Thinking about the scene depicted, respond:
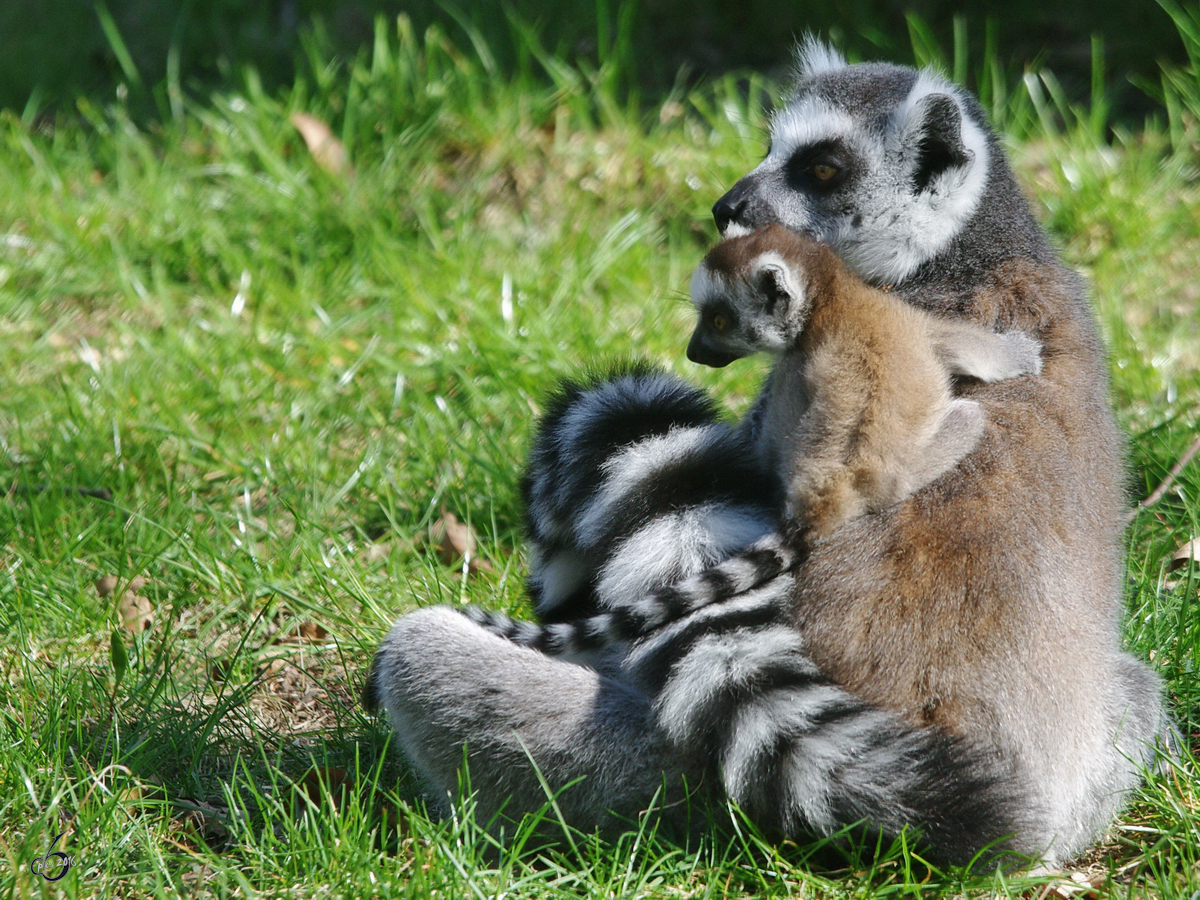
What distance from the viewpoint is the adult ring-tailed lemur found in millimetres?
2260

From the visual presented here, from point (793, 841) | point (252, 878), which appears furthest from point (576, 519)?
point (252, 878)

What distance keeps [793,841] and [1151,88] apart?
4.90 m

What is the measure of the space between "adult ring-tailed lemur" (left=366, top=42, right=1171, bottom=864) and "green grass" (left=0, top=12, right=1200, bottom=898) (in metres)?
0.17

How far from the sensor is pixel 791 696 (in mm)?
2248

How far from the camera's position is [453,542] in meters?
3.74

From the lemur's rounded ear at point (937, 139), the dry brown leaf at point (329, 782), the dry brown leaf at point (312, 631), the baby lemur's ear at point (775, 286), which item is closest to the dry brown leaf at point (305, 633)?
the dry brown leaf at point (312, 631)

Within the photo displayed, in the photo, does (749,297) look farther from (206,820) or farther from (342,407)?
(342,407)

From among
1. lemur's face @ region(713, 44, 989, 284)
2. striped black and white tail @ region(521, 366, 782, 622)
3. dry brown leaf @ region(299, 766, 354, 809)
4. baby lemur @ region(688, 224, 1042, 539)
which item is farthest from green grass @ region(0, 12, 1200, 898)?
lemur's face @ region(713, 44, 989, 284)

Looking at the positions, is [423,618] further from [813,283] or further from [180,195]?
[180,195]

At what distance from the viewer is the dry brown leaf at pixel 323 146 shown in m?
5.55

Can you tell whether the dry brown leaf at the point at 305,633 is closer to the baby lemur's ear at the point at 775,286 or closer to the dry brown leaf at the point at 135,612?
the dry brown leaf at the point at 135,612

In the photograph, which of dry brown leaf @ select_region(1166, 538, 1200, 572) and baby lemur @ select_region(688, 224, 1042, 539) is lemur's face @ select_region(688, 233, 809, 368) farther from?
dry brown leaf @ select_region(1166, 538, 1200, 572)

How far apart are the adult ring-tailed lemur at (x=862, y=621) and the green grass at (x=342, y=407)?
169mm

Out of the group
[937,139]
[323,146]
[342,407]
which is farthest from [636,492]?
[323,146]
